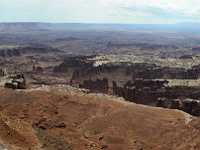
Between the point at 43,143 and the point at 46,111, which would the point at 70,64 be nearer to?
the point at 46,111

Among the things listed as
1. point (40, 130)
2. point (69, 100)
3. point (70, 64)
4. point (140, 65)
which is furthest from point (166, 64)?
point (40, 130)

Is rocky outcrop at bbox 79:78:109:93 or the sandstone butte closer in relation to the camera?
the sandstone butte

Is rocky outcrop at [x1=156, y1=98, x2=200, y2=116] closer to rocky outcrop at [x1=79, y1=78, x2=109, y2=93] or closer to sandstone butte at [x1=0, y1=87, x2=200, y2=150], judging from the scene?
sandstone butte at [x1=0, y1=87, x2=200, y2=150]

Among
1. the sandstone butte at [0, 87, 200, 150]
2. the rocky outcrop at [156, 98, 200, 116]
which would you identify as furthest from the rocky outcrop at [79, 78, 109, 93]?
the sandstone butte at [0, 87, 200, 150]

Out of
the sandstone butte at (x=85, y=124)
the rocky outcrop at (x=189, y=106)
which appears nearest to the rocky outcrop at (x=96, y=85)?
the rocky outcrop at (x=189, y=106)

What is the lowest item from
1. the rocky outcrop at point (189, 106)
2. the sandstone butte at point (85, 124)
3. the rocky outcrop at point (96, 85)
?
the rocky outcrop at point (96, 85)

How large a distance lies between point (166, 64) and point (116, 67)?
10.5m

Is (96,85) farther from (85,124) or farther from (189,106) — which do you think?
(85,124)

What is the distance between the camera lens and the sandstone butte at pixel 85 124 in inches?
1585

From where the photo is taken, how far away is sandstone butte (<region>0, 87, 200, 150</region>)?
40.2 m

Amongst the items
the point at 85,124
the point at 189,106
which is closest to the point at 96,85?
the point at 189,106

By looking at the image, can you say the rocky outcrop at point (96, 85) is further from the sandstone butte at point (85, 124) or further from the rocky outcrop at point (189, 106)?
the sandstone butte at point (85, 124)

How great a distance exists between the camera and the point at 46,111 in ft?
159

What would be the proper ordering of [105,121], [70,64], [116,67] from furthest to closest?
[70,64]
[116,67]
[105,121]
